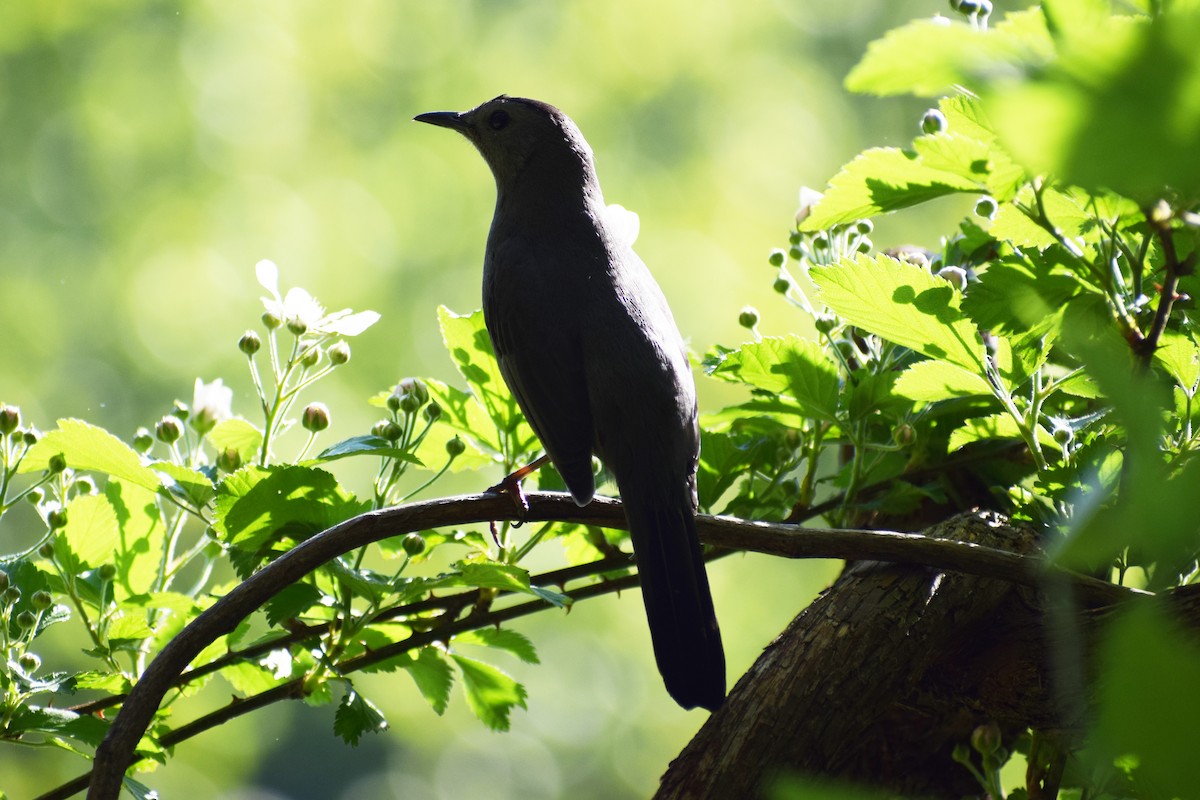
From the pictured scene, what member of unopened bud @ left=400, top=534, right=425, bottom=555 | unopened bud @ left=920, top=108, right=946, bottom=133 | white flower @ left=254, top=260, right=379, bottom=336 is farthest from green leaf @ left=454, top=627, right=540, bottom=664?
unopened bud @ left=920, top=108, right=946, bottom=133

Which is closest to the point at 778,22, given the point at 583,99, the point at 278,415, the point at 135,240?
the point at 583,99

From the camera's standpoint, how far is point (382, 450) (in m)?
1.52

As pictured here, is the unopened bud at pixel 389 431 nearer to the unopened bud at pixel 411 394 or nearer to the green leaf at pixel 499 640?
the unopened bud at pixel 411 394

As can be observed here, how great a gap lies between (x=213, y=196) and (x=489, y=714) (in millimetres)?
7049

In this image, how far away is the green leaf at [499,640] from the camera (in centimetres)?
173

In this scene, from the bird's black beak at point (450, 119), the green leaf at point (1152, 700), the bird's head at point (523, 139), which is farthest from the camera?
the bird's black beak at point (450, 119)

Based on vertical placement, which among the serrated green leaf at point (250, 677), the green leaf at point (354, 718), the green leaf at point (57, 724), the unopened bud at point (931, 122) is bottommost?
the green leaf at point (57, 724)

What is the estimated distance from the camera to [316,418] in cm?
168

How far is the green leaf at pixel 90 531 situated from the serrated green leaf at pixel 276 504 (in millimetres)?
196

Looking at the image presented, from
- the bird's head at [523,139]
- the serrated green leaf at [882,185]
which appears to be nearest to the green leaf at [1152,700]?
the serrated green leaf at [882,185]

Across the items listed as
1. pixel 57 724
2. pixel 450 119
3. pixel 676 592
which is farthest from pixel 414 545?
pixel 450 119

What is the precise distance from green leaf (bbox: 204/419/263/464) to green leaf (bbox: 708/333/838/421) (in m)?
0.71

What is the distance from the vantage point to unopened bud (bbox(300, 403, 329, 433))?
1670mm

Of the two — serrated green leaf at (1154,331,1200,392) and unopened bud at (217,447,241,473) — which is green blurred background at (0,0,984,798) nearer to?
unopened bud at (217,447,241,473)
